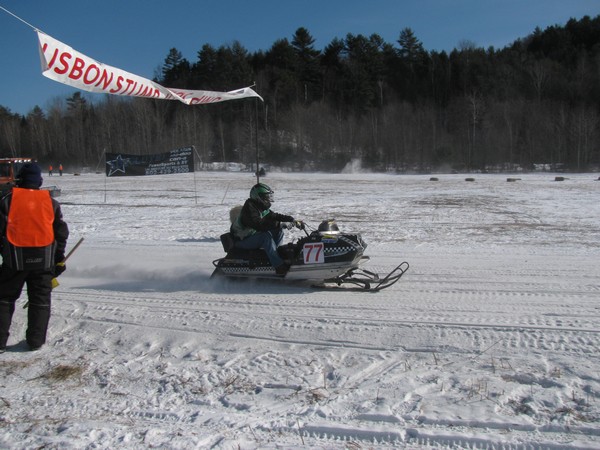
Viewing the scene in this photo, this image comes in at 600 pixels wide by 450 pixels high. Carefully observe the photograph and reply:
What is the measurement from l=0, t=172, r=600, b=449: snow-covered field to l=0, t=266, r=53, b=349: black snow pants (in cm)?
22

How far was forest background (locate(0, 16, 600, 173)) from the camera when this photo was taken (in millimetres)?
56594

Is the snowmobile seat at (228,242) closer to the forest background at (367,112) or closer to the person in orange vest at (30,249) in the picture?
the person in orange vest at (30,249)

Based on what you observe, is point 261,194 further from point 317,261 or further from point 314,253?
point 317,261

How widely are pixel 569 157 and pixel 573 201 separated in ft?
122

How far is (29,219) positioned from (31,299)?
83cm

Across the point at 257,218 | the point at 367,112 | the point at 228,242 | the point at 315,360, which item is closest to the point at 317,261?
the point at 257,218

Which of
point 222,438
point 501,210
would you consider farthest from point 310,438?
point 501,210

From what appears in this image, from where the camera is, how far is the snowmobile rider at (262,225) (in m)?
7.08

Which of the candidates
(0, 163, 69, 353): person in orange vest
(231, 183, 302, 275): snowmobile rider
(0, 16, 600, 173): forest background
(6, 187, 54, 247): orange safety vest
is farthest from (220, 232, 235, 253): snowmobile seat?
(0, 16, 600, 173): forest background

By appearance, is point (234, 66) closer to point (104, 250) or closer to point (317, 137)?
point (317, 137)

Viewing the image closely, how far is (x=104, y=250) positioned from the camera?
1055cm

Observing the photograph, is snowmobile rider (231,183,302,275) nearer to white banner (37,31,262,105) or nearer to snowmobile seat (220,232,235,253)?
snowmobile seat (220,232,235,253)

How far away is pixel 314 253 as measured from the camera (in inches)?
273

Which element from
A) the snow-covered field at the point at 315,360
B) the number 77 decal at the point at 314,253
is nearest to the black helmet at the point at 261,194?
the number 77 decal at the point at 314,253
